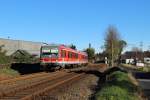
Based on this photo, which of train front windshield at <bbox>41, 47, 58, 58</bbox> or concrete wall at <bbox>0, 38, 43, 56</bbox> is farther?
concrete wall at <bbox>0, 38, 43, 56</bbox>

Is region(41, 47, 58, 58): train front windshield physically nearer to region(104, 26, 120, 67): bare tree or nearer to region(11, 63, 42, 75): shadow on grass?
region(11, 63, 42, 75): shadow on grass

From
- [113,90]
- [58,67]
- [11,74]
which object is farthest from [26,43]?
[113,90]

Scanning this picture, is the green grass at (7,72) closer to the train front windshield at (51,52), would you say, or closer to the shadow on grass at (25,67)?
the shadow on grass at (25,67)

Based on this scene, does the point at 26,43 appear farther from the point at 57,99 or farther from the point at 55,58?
the point at 57,99

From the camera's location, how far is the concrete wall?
318ft

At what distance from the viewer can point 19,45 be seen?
106562 millimetres

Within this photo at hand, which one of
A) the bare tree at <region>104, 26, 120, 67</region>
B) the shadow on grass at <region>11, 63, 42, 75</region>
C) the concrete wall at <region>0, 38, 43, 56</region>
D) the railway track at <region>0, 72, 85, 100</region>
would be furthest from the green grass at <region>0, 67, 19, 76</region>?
the bare tree at <region>104, 26, 120, 67</region>

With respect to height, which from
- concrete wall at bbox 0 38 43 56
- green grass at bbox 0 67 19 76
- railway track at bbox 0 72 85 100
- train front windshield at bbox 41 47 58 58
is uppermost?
concrete wall at bbox 0 38 43 56

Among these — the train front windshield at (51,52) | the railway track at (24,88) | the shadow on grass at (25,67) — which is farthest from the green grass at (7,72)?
the railway track at (24,88)

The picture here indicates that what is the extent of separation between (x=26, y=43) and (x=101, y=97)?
9729 centimetres

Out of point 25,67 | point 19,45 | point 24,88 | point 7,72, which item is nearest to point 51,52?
point 25,67

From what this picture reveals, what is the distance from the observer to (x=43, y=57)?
4894 centimetres

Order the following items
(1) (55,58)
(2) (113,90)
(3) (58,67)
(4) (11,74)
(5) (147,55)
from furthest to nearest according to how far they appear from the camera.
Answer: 1. (5) (147,55)
2. (3) (58,67)
3. (1) (55,58)
4. (4) (11,74)
5. (2) (113,90)

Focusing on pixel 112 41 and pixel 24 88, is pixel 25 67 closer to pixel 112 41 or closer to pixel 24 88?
pixel 24 88
